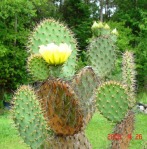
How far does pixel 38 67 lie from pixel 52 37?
1.42 feet

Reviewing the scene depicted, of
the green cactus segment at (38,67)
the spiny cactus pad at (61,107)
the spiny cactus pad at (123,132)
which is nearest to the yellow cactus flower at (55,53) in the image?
the spiny cactus pad at (61,107)

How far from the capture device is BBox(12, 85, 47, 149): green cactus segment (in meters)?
2.75

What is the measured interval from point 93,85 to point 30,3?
35.1 feet

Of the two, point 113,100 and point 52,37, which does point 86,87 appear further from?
point 52,37

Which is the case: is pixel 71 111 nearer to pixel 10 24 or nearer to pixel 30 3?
pixel 30 3

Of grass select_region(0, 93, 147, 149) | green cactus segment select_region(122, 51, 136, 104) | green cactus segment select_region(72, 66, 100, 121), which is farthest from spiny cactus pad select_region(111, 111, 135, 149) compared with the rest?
grass select_region(0, 93, 147, 149)

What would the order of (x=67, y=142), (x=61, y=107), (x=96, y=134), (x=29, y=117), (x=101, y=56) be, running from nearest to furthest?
(x=61, y=107) → (x=29, y=117) → (x=67, y=142) → (x=101, y=56) → (x=96, y=134)

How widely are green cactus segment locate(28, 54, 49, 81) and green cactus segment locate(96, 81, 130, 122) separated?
Result: 1.47ft

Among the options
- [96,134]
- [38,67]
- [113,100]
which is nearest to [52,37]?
[38,67]

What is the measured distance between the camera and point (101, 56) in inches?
171

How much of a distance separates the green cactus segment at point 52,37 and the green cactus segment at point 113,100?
29cm

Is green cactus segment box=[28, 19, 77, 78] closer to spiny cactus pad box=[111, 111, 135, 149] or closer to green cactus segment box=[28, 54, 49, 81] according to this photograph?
green cactus segment box=[28, 54, 49, 81]

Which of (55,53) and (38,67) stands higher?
(55,53)

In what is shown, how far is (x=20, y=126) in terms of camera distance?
2.86 meters
